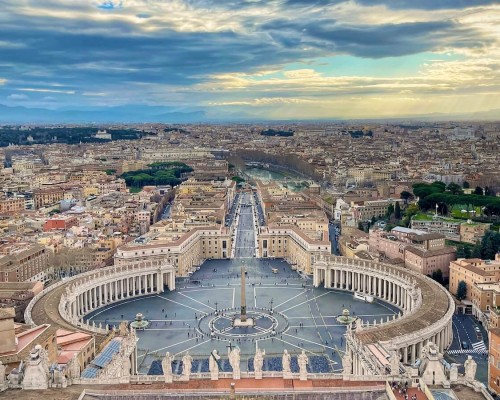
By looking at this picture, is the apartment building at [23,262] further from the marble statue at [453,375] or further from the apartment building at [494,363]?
the marble statue at [453,375]

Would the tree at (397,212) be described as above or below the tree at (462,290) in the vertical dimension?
Answer: above

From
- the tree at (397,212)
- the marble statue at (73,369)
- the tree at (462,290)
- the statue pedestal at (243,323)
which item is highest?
the marble statue at (73,369)

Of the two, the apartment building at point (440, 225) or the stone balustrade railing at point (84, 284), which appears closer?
the stone balustrade railing at point (84, 284)

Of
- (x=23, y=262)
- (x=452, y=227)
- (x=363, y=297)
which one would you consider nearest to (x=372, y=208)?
(x=452, y=227)

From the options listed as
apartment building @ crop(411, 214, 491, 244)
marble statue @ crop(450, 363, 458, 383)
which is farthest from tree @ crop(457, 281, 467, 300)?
marble statue @ crop(450, 363, 458, 383)

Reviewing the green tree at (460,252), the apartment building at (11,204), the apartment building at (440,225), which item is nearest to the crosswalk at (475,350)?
the green tree at (460,252)

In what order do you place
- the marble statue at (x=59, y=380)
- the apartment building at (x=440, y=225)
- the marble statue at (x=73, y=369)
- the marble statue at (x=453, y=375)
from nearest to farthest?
1. the marble statue at (x=59, y=380)
2. the marble statue at (x=453, y=375)
3. the marble statue at (x=73, y=369)
4. the apartment building at (x=440, y=225)

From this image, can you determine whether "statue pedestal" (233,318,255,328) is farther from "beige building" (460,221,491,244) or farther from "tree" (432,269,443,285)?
"beige building" (460,221,491,244)

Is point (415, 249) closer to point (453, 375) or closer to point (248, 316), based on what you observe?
point (248, 316)

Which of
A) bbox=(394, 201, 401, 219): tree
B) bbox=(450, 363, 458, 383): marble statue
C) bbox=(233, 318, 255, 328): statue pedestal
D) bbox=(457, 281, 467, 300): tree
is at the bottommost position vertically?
bbox=(233, 318, 255, 328): statue pedestal
